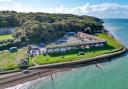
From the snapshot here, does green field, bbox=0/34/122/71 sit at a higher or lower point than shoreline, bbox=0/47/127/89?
higher

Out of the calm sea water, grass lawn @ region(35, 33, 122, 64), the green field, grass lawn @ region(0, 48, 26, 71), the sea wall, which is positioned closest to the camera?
the calm sea water

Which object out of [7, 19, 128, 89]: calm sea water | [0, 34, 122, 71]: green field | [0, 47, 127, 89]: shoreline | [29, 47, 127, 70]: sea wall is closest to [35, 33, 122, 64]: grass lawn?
[0, 34, 122, 71]: green field

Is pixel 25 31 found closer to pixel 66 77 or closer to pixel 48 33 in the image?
pixel 48 33

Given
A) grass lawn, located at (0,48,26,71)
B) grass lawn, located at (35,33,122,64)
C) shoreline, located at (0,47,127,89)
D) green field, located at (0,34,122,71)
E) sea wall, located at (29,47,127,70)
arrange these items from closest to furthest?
shoreline, located at (0,47,127,89), grass lawn, located at (0,48,26,71), sea wall, located at (29,47,127,70), green field, located at (0,34,122,71), grass lawn, located at (35,33,122,64)

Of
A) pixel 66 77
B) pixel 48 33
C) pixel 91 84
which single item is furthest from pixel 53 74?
pixel 48 33

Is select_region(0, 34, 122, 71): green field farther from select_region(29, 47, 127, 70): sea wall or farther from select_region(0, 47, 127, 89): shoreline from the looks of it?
select_region(0, 47, 127, 89): shoreline

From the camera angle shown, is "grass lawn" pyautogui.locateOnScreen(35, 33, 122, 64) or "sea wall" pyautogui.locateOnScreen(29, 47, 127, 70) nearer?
"sea wall" pyautogui.locateOnScreen(29, 47, 127, 70)

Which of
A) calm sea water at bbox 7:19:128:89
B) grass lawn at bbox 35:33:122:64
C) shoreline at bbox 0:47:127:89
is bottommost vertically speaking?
calm sea water at bbox 7:19:128:89
